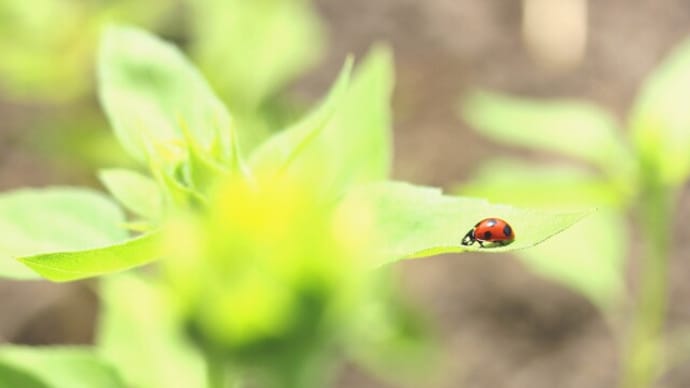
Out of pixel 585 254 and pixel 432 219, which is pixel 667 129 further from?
pixel 432 219

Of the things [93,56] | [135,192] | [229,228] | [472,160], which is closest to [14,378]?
[135,192]

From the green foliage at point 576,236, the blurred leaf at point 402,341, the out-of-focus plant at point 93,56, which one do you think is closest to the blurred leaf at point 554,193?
the green foliage at point 576,236

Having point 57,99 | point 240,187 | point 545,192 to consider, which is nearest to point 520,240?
point 240,187

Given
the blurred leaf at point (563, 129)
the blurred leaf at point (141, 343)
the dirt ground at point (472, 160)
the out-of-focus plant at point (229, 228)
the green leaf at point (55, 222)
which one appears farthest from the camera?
the dirt ground at point (472, 160)

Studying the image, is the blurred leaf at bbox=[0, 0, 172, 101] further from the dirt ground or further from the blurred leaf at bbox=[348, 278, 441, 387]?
the blurred leaf at bbox=[348, 278, 441, 387]

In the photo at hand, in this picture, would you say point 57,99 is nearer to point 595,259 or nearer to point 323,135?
point 595,259

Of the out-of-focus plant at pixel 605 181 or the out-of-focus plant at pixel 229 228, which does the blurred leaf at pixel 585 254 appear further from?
the out-of-focus plant at pixel 229 228
